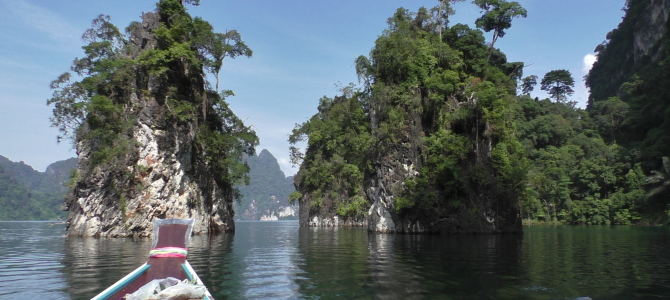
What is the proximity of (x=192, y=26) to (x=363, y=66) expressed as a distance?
15.2 meters

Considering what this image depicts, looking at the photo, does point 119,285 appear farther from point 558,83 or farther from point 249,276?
point 558,83

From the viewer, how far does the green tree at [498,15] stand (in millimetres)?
33906

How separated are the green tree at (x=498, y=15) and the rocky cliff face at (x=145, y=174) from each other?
25107 millimetres

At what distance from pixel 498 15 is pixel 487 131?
10537 mm

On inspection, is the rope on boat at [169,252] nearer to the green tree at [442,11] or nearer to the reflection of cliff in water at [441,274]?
the reflection of cliff in water at [441,274]

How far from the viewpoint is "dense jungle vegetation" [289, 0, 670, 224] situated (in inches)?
1218

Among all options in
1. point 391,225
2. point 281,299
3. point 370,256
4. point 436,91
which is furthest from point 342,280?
point 436,91

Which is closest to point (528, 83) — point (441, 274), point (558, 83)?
point (558, 83)

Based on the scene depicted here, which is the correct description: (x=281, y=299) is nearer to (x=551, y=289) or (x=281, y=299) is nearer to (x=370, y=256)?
(x=551, y=289)

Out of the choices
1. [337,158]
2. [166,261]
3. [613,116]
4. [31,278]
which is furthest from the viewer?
[613,116]

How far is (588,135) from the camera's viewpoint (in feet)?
222

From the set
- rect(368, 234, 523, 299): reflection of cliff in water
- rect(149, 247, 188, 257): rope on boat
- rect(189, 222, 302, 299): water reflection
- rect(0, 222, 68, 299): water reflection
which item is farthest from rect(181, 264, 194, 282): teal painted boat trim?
rect(368, 234, 523, 299): reflection of cliff in water

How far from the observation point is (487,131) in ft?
103

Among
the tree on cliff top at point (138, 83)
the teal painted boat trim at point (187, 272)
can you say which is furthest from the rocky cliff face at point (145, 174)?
the teal painted boat trim at point (187, 272)
